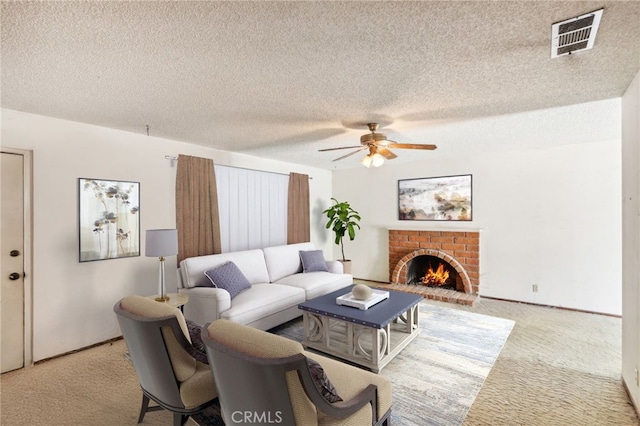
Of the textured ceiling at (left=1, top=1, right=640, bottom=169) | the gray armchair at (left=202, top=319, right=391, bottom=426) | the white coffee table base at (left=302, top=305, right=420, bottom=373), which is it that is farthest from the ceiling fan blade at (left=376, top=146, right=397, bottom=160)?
the gray armchair at (left=202, top=319, right=391, bottom=426)

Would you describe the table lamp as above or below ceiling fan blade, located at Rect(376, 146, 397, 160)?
below

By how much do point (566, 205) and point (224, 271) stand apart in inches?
190

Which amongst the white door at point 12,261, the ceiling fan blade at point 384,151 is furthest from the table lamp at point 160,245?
the ceiling fan blade at point 384,151

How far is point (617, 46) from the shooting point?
5.76 feet

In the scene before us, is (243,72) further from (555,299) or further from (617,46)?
(555,299)

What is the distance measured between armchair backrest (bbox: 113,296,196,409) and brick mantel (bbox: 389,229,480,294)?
442cm

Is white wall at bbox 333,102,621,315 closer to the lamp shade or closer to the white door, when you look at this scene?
the lamp shade

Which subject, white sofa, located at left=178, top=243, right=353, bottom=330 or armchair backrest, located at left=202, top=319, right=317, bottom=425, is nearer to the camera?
armchair backrest, located at left=202, top=319, right=317, bottom=425

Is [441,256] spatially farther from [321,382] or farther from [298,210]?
[321,382]

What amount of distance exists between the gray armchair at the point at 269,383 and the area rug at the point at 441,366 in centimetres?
85

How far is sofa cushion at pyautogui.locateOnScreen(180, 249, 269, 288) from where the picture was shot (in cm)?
352

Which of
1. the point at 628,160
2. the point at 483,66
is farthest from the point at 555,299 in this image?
the point at 483,66

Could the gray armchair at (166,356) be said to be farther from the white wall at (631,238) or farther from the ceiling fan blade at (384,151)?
the white wall at (631,238)

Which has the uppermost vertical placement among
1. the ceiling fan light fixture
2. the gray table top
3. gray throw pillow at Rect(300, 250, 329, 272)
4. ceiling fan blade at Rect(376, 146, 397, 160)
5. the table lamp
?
ceiling fan blade at Rect(376, 146, 397, 160)
